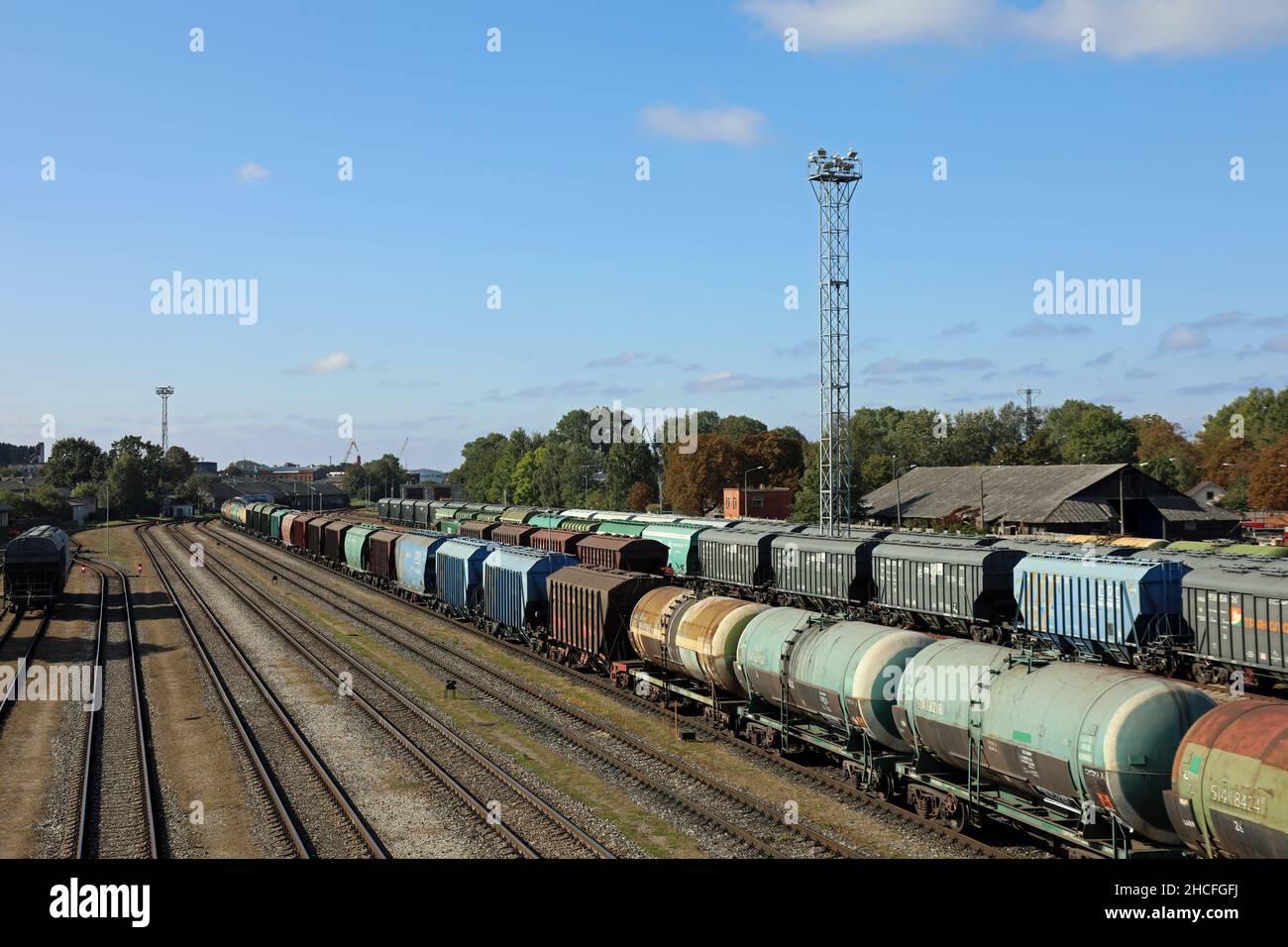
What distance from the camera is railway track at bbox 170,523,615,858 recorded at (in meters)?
20.5

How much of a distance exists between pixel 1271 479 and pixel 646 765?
99.8m

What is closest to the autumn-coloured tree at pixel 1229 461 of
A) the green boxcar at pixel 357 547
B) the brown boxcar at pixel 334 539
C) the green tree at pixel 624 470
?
the green tree at pixel 624 470

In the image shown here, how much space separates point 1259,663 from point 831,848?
62.4 ft

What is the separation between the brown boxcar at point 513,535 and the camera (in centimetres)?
6400

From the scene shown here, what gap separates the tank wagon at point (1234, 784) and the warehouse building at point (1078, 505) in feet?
242

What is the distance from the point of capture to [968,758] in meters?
18.2

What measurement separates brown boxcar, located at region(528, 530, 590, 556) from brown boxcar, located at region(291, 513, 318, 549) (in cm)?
4698

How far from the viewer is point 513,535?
215ft

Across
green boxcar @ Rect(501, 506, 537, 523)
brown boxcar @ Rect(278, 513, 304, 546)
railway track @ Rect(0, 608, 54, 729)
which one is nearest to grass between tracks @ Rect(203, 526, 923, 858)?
railway track @ Rect(0, 608, 54, 729)

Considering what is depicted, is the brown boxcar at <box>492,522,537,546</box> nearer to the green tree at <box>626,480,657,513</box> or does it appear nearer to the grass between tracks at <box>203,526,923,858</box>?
the grass between tracks at <box>203,526,923,858</box>

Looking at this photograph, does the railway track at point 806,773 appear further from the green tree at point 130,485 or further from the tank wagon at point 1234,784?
the green tree at point 130,485

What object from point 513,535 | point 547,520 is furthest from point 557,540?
point 547,520

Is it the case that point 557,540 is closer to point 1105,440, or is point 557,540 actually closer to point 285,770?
point 285,770
